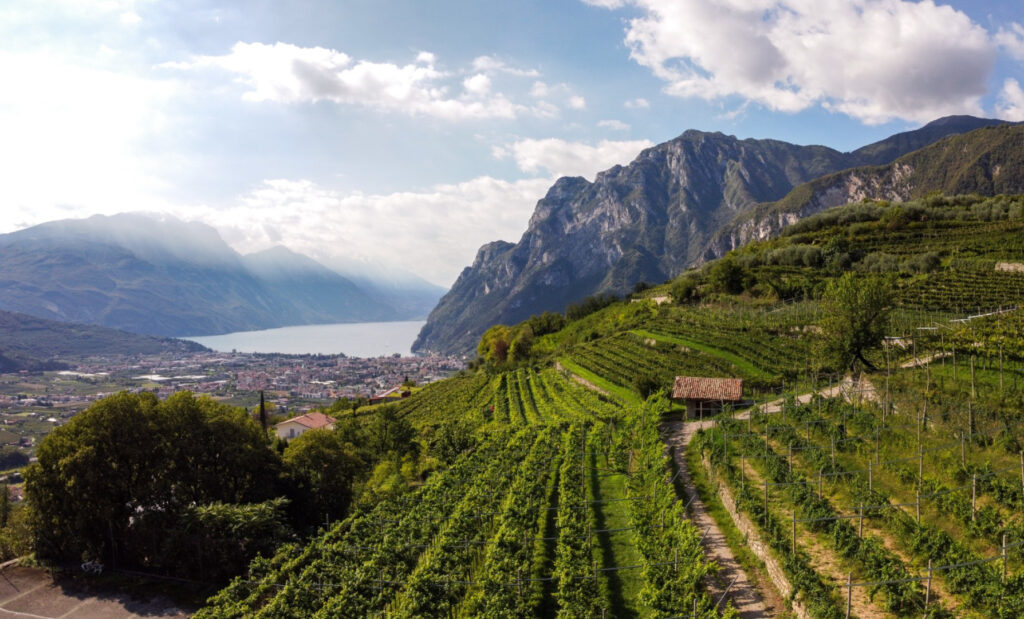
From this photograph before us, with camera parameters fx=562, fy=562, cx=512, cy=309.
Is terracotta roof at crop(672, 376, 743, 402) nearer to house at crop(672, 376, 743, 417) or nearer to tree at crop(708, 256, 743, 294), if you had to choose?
house at crop(672, 376, 743, 417)

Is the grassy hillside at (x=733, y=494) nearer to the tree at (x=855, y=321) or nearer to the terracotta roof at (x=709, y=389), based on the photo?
the tree at (x=855, y=321)

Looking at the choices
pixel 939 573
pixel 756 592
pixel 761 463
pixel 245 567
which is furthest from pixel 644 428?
pixel 245 567

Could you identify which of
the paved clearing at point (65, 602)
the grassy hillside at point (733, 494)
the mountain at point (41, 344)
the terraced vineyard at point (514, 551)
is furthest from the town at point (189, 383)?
the terraced vineyard at point (514, 551)

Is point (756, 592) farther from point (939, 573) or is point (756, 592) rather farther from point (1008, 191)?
point (1008, 191)

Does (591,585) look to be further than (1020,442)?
No

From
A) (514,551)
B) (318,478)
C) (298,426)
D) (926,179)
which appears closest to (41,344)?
(298,426)

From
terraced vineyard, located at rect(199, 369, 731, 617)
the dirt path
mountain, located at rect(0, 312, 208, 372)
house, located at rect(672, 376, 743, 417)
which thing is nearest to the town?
mountain, located at rect(0, 312, 208, 372)

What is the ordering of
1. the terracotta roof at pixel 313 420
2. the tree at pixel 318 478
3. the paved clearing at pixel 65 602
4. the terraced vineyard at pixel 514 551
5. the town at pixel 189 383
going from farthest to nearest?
1. the town at pixel 189 383
2. the terracotta roof at pixel 313 420
3. the tree at pixel 318 478
4. the paved clearing at pixel 65 602
5. the terraced vineyard at pixel 514 551
